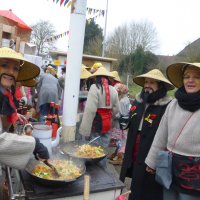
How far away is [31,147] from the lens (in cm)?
171

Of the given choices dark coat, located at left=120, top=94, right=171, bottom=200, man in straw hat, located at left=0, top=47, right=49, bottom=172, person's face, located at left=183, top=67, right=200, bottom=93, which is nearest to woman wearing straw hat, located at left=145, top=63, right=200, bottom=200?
person's face, located at left=183, top=67, right=200, bottom=93

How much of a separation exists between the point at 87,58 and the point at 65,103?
7105 millimetres

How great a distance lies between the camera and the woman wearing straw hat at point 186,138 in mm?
2049

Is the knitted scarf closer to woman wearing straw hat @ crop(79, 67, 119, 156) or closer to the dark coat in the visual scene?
the dark coat

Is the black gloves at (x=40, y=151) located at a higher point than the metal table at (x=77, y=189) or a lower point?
higher

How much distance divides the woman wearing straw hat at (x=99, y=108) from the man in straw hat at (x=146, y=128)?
85cm

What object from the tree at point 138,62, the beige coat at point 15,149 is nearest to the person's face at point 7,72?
the beige coat at point 15,149

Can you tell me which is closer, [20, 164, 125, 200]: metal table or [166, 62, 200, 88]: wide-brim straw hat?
[20, 164, 125, 200]: metal table

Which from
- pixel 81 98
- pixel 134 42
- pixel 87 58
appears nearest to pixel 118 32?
pixel 134 42

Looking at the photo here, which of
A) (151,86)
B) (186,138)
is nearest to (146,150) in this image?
(151,86)

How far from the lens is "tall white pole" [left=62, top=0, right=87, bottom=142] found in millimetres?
2766

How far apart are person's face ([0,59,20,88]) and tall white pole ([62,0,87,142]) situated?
1.01 meters

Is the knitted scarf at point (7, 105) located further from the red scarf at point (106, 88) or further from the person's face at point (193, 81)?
the red scarf at point (106, 88)

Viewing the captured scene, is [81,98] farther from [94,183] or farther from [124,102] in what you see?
[94,183]
